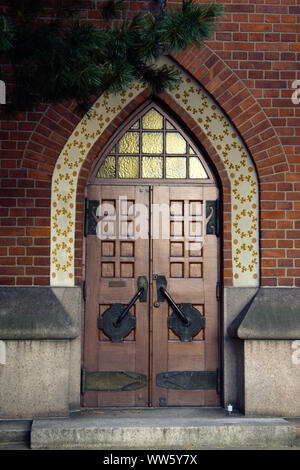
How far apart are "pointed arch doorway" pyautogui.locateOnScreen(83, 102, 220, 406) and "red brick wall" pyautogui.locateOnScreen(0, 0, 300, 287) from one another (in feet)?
0.88

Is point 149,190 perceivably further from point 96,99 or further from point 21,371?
point 21,371

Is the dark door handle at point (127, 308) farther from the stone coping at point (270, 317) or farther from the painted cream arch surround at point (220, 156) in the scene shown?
the stone coping at point (270, 317)

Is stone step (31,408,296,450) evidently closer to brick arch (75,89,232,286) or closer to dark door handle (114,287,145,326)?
dark door handle (114,287,145,326)

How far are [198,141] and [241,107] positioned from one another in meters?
0.54

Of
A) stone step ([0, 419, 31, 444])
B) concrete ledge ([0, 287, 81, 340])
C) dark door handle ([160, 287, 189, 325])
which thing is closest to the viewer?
stone step ([0, 419, 31, 444])

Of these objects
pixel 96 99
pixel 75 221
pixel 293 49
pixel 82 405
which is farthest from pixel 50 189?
pixel 293 49

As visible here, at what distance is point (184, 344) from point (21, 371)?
5.25 feet

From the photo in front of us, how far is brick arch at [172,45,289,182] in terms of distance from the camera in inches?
246

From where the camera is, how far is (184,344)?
629 cm

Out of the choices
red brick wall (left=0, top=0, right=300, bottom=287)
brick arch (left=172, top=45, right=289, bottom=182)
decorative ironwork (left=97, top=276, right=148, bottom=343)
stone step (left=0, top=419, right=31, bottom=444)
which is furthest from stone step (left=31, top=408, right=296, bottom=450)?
brick arch (left=172, top=45, right=289, bottom=182)

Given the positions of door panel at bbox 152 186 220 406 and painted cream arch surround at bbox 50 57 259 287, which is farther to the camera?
door panel at bbox 152 186 220 406

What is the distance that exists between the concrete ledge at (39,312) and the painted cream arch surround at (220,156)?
174mm

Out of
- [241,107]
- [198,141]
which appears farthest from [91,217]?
[241,107]

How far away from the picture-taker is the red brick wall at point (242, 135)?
6.06 m
